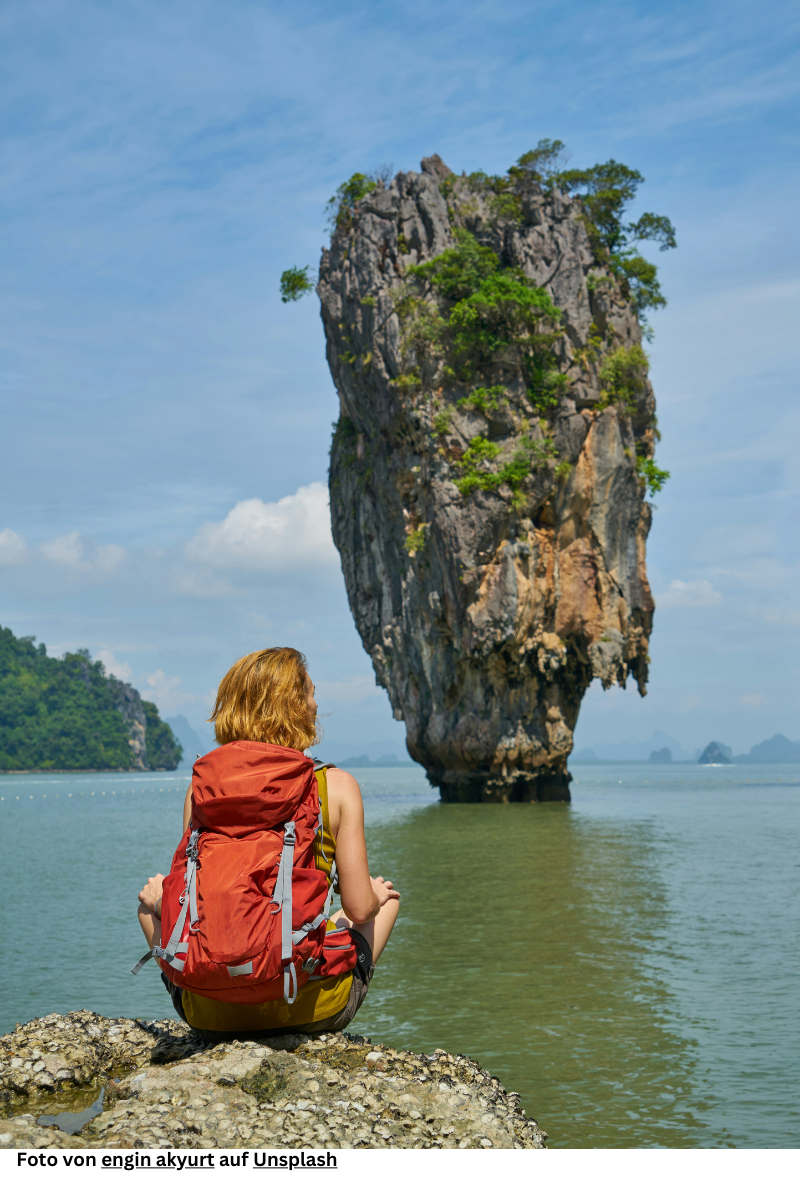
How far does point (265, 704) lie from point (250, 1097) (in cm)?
114

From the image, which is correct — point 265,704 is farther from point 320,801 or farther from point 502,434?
point 502,434

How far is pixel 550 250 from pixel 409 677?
1510cm

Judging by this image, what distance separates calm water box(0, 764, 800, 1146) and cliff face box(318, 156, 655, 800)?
10945 millimetres

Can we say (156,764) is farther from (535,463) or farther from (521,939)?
(521,939)

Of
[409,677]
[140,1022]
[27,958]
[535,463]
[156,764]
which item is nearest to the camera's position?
[140,1022]

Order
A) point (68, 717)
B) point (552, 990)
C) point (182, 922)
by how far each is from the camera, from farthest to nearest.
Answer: point (68, 717) < point (552, 990) < point (182, 922)

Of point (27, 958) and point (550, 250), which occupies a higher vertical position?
point (550, 250)

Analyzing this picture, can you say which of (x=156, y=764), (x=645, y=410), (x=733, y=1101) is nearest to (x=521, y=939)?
(x=733, y=1101)

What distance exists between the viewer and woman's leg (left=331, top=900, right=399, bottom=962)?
3369 mm

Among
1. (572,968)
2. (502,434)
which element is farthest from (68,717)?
(572,968)

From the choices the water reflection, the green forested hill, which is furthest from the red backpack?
the green forested hill

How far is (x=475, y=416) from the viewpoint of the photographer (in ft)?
97.2

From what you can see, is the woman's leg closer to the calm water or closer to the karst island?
the calm water

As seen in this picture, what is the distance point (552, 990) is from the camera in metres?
7.86
